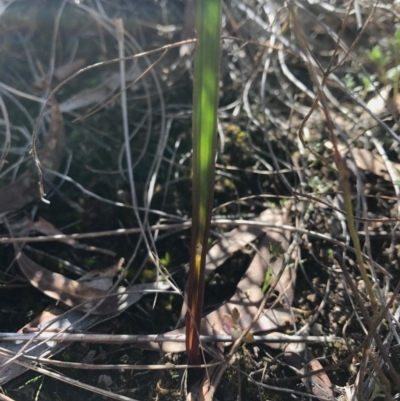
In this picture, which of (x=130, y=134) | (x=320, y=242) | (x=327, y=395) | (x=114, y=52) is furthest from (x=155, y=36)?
(x=327, y=395)

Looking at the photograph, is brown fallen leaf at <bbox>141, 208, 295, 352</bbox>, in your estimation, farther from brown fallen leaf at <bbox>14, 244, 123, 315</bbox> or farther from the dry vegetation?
brown fallen leaf at <bbox>14, 244, 123, 315</bbox>

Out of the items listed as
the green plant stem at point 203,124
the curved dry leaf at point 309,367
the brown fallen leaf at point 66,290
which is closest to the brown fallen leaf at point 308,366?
the curved dry leaf at point 309,367

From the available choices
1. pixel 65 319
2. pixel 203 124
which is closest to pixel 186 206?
pixel 65 319

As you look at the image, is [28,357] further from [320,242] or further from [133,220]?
[320,242]

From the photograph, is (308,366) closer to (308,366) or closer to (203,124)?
(308,366)

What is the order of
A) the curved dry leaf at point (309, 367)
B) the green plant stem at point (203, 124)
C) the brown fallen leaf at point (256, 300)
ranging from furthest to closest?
the brown fallen leaf at point (256, 300) < the curved dry leaf at point (309, 367) < the green plant stem at point (203, 124)

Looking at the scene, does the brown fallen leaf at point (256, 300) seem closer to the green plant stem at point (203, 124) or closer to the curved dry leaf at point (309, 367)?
the curved dry leaf at point (309, 367)

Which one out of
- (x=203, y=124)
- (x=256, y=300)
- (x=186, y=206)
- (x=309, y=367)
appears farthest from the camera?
(x=186, y=206)

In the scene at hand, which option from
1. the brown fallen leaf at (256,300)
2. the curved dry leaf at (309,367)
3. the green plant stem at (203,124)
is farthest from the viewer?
the brown fallen leaf at (256,300)
